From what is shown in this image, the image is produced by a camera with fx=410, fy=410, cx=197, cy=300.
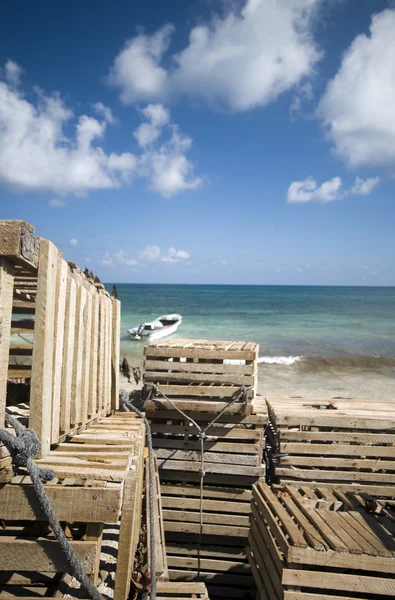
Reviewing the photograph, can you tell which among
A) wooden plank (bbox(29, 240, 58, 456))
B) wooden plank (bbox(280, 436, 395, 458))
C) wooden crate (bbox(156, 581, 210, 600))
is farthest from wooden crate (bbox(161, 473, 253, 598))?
wooden plank (bbox(29, 240, 58, 456))

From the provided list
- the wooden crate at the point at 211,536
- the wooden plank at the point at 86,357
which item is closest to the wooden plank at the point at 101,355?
the wooden plank at the point at 86,357

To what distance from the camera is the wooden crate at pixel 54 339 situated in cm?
208

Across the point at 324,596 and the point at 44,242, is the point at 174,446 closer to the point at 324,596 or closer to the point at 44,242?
the point at 324,596

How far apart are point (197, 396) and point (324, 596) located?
2661 millimetres

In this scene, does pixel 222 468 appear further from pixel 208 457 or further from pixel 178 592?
pixel 178 592

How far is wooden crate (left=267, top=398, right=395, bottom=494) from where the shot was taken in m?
5.20

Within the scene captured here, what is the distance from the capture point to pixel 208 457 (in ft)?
18.0

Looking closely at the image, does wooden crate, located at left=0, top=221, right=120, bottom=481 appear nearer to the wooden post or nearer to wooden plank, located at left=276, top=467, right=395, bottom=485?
the wooden post

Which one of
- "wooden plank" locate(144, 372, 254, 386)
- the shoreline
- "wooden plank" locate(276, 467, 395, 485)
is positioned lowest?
the shoreline

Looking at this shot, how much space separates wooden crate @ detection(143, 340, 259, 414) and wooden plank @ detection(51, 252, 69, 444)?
2953mm

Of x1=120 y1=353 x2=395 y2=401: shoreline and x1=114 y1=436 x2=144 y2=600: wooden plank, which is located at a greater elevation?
x1=114 y1=436 x2=144 y2=600: wooden plank

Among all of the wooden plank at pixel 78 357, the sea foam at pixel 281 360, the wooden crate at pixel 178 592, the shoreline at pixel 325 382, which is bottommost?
the sea foam at pixel 281 360

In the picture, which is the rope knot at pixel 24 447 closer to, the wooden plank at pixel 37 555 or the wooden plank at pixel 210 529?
the wooden plank at pixel 37 555

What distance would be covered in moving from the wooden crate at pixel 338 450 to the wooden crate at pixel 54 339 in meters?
2.71
